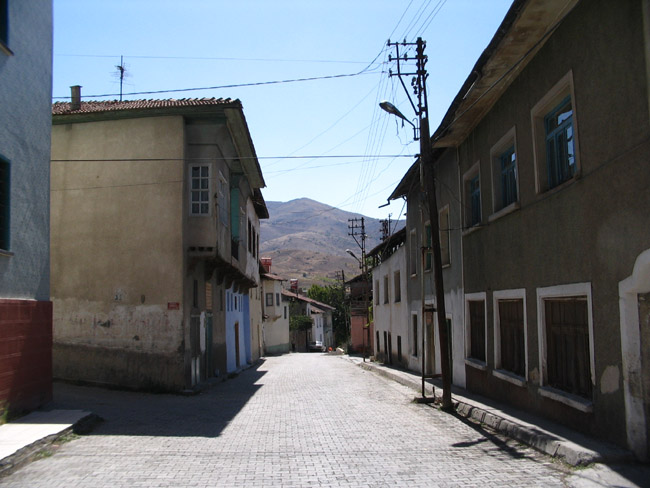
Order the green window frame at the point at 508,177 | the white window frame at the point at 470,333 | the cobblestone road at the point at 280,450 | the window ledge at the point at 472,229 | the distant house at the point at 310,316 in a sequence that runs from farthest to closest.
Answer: the distant house at the point at 310,316 → the window ledge at the point at 472,229 → the white window frame at the point at 470,333 → the green window frame at the point at 508,177 → the cobblestone road at the point at 280,450

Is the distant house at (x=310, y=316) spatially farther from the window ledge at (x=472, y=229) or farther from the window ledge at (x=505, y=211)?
the window ledge at (x=505, y=211)

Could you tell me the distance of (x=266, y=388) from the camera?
59.4ft

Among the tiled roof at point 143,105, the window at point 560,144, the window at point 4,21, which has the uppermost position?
the tiled roof at point 143,105

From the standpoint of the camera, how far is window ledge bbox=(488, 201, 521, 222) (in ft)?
36.5

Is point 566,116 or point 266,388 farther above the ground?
point 566,116

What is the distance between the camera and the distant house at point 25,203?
9.80 m

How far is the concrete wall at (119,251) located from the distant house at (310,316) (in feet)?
151

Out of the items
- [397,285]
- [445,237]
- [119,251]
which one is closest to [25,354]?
[119,251]

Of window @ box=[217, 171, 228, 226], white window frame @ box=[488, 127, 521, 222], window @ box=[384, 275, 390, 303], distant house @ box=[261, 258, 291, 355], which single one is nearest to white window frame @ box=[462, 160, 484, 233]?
white window frame @ box=[488, 127, 521, 222]

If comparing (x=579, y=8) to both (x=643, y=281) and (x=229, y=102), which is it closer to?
(x=643, y=281)

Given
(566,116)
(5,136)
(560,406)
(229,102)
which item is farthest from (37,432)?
(229,102)

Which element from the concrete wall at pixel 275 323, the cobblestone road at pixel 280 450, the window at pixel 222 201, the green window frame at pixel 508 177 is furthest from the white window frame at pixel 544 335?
the concrete wall at pixel 275 323

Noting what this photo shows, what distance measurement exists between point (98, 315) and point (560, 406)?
12002 millimetres

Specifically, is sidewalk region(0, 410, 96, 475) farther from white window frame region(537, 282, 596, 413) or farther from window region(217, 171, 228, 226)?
window region(217, 171, 228, 226)
